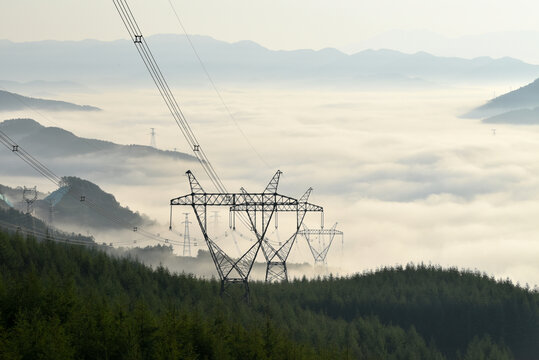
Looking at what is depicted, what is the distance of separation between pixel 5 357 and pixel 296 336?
109 m

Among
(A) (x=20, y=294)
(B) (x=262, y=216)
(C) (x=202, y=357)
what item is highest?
(B) (x=262, y=216)

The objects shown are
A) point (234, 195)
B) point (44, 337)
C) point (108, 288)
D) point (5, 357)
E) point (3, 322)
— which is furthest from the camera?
point (108, 288)

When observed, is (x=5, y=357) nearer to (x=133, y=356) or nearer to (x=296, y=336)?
(x=133, y=356)

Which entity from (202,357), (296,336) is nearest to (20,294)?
(202,357)

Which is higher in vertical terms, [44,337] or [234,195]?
[234,195]

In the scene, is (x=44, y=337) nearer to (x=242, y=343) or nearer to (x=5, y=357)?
(x=5, y=357)

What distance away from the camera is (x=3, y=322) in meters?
130

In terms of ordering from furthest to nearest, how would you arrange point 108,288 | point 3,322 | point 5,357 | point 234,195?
point 108,288, point 3,322, point 234,195, point 5,357

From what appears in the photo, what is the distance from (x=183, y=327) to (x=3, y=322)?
28386mm

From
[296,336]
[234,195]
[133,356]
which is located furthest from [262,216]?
[296,336]

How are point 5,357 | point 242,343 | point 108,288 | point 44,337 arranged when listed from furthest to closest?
point 108,288 → point 242,343 → point 44,337 → point 5,357

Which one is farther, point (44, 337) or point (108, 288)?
point (108, 288)

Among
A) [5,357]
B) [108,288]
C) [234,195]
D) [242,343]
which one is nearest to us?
[5,357]

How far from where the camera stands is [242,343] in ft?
459
